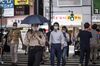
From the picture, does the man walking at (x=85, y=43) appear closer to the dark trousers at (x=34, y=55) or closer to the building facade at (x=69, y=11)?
the dark trousers at (x=34, y=55)

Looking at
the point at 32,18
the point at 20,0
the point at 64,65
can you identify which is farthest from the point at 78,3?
the point at 32,18

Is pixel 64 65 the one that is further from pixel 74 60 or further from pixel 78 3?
pixel 78 3

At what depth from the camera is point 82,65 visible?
56.9 feet

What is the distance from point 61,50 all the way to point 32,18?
215cm

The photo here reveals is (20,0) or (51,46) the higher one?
(20,0)

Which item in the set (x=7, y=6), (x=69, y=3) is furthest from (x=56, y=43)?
(x=7, y=6)

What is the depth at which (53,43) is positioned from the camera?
1684cm

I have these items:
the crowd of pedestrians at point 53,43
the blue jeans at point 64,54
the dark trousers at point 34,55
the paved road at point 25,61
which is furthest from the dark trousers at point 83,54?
the dark trousers at point 34,55

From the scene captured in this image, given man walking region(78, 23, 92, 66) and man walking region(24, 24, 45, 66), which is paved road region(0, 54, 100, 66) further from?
man walking region(24, 24, 45, 66)

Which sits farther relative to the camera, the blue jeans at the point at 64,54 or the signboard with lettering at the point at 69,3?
the signboard with lettering at the point at 69,3

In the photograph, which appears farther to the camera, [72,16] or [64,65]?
[72,16]

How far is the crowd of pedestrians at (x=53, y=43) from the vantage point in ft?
47.2

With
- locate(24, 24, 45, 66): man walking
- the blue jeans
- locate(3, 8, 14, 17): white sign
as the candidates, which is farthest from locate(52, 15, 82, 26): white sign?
locate(24, 24, 45, 66): man walking

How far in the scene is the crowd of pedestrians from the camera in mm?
14375
